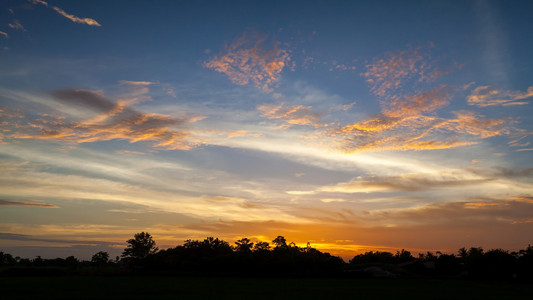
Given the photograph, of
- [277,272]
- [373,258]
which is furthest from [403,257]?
[277,272]

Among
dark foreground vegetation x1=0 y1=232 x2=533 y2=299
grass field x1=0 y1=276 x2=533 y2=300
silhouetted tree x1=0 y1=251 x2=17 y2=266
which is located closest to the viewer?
grass field x1=0 y1=276 x2=533 y2=300

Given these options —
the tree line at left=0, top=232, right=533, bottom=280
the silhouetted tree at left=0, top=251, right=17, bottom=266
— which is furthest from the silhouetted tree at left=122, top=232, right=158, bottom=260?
the silhouetted tree at left=0, top=251, right=17, bottom=266

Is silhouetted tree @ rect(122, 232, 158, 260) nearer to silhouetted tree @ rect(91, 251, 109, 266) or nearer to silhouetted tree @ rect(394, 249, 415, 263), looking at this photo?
silhouetted tree @ rect(91, 251, 109, 266)

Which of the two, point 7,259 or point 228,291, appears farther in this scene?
point 7,259

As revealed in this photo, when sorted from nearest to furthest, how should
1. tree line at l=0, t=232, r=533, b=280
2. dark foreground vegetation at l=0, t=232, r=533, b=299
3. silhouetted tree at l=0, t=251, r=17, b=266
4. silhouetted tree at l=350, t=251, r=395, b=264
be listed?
dark foreground vegetation at l=0, t=232, r=533, b=299, tree line at l=0, t=232, r=533, b=280, silhouetted tree at l=350, t=251, r=395, b=264, silhouetted tree at l=0, t=251, r=17, b=266

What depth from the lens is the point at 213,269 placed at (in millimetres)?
80188

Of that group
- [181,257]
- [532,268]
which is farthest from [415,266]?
[181,257]

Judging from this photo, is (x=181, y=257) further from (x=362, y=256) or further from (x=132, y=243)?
(x=362, y=256)

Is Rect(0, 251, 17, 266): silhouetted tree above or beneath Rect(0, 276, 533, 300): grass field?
beneath

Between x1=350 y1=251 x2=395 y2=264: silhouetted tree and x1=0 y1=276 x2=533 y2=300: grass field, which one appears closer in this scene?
x1=0 y1=276 x2=533 y2=300: grass field

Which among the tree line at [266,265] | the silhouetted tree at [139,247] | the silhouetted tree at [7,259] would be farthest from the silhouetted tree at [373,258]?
the silhouetted tree at [7,259]

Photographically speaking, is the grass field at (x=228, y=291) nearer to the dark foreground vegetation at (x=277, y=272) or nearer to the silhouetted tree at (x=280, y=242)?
the dark foreground vegetation at (x=277, y=272)

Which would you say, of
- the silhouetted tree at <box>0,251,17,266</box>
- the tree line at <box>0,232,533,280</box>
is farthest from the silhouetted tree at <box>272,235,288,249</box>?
the silhouetted tree at <box>0,251,17,266</box>

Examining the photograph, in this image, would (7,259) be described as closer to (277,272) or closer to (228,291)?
(277,272)
